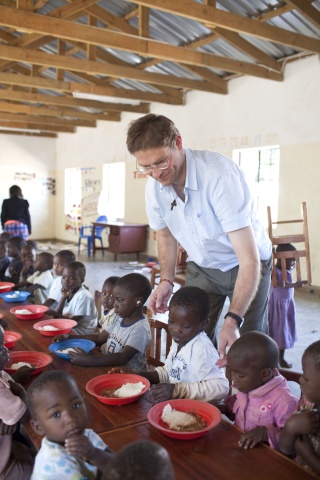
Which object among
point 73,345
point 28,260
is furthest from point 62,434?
point 28,260

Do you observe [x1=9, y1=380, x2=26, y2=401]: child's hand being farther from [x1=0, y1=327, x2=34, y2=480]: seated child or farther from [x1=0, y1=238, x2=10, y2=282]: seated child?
[x1=0, y1=238, x2=10, y2=282]: seated child

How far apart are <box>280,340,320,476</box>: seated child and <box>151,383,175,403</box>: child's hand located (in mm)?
400

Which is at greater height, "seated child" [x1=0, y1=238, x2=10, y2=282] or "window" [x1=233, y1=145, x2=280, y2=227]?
"window" [x1=233, y1=145, x2=280, y2=227]

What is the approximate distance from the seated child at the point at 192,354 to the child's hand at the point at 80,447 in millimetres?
605

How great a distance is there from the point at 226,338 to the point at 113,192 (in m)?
10.4

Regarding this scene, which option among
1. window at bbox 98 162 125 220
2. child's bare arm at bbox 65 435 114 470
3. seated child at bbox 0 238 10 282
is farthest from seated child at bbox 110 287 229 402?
window at bbox 98 162 125 220

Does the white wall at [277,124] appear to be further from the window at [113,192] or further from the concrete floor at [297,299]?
the window at [113,192]

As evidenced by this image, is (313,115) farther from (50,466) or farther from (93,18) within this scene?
(50,466)

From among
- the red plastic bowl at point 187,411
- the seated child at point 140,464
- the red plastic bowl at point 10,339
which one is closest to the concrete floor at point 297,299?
the red plastic bowl at point 10,339

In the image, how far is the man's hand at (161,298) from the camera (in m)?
2.28

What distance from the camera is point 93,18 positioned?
7.04 meters

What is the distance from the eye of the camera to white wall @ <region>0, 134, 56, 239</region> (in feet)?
45.2

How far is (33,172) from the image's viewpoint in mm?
14297

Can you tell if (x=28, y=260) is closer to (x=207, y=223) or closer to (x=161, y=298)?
(x=161, y=298)
